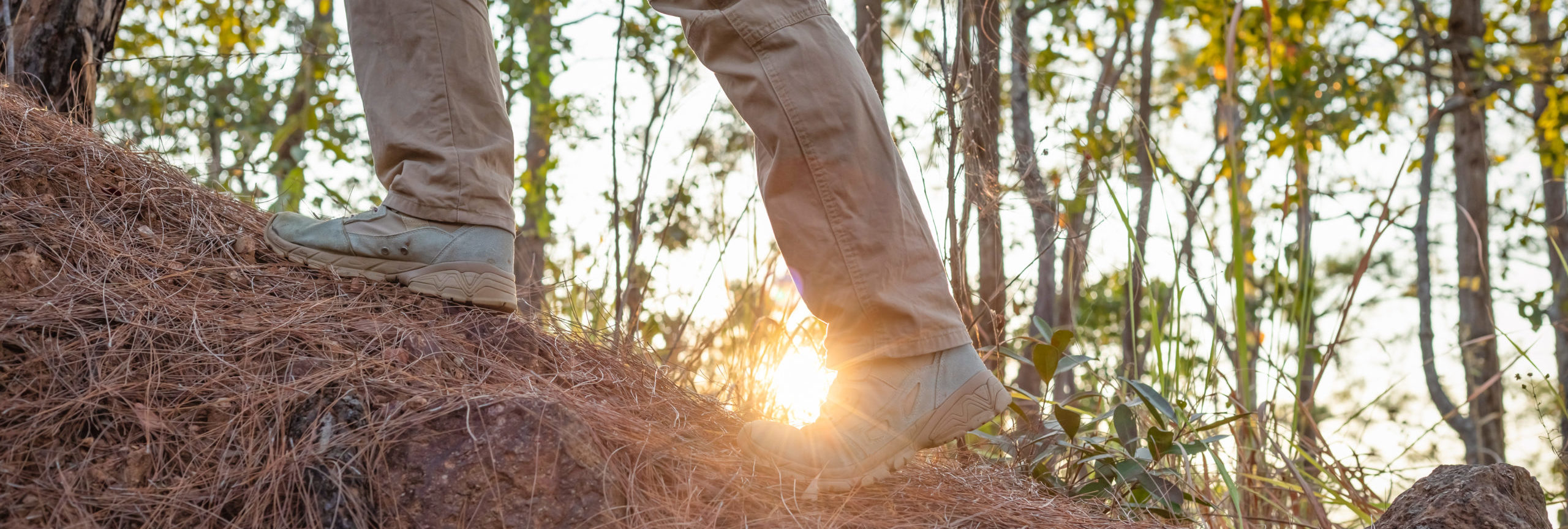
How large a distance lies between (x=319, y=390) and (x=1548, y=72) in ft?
25.0

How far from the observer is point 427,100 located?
1570 millimetres

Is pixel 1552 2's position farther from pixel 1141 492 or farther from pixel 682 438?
pixel 682 438

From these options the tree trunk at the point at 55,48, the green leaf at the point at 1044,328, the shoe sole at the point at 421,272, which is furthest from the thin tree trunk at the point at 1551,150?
the tree trunk at the point at 55,48

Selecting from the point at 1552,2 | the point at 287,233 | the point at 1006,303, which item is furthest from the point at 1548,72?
the point at 287,233

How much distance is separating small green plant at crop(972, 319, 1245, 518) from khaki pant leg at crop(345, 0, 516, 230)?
1032 mm

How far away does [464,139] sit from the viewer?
160cm

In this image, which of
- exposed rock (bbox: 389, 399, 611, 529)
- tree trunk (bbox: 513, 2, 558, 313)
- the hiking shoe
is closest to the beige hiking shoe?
exposed rock (bbox: 389, 399, 611, 529)

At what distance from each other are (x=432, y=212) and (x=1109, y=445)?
145 cm

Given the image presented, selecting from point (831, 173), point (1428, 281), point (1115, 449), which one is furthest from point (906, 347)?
point (1428, 281)

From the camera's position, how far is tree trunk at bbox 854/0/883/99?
8.66 feet

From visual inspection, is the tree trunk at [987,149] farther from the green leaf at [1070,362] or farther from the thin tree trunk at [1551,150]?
the thin tree trunk at [1551,150]

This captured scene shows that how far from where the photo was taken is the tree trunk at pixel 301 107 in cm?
360

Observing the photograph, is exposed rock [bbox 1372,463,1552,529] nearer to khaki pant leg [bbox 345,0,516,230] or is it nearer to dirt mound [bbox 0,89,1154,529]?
dirt mound [bbox 0,89,1154,529]

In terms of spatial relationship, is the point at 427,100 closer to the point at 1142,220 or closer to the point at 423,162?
the point at 423,162
